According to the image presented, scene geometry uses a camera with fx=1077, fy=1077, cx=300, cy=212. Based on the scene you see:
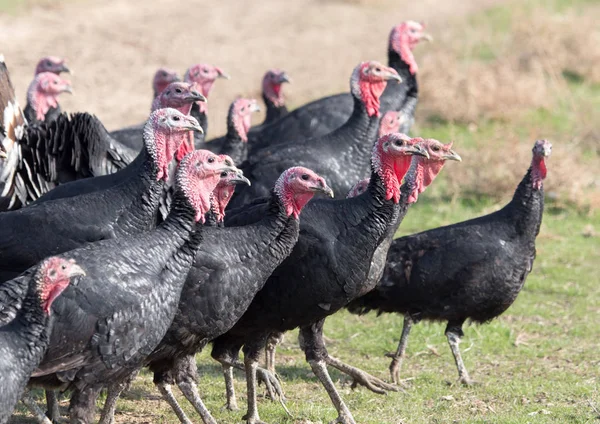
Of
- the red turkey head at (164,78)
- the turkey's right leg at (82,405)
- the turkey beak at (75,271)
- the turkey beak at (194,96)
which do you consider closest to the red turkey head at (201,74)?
the red turkey head at (164,78)

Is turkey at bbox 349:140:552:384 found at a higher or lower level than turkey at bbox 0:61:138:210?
lower

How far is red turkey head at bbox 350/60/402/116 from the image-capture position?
879 cm

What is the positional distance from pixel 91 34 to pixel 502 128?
705 cm

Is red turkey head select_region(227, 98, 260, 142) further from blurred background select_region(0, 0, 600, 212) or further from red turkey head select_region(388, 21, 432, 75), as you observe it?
blurred background select_region(0, 0, 600, 212)

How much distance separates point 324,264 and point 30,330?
2017mm

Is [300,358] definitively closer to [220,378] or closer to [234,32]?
[220,378]

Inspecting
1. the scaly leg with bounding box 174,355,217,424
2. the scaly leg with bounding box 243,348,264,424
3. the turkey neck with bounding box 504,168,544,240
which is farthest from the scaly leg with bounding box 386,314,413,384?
the scaly leg with bounding box 174,355,217,424

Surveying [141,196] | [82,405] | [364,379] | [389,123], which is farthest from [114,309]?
[389,123]

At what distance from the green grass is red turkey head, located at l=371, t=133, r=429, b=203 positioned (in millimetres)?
1452

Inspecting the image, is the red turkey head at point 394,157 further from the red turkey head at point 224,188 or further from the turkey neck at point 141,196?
the turkey neck at point 141,196

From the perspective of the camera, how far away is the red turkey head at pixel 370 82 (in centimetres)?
879

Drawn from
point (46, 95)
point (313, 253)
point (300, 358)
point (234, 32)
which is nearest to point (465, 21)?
point (234, 32)

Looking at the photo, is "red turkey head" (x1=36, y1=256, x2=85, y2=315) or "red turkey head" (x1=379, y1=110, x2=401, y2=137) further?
"red turkey head" (x1=379, y1=110, x2=401, y2=137)

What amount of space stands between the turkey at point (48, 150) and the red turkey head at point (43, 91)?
1463 mm
